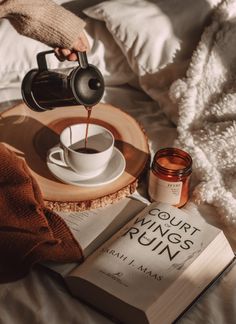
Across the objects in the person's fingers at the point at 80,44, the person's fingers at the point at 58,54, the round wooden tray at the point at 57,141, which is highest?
the person's fingers at the point at 80,44

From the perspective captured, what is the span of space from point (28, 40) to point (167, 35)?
1.06 ft

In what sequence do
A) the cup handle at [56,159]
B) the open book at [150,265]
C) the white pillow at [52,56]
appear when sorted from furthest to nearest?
the white pillow at [52,56], the cup handle at [56,159], the open book at [150,265]

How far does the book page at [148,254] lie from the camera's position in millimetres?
777

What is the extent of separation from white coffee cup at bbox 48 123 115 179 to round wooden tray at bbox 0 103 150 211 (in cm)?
3

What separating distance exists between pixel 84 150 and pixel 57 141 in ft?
0.28

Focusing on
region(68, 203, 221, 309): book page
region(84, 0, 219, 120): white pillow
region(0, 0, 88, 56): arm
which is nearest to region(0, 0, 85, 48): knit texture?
region(0, 0, 88, 56): arm

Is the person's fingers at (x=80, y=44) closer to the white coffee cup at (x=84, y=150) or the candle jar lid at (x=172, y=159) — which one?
the white coffee cup at (x=84, y=150)

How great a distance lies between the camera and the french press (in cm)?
95

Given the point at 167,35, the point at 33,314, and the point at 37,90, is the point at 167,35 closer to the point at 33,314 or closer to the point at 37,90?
the point at 37,90

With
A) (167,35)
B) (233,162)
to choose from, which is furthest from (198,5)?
(233,162)

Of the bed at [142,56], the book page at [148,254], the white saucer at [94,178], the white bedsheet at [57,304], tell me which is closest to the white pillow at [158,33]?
the bed at [142,56]

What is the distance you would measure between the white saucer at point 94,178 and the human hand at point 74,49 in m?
0.23

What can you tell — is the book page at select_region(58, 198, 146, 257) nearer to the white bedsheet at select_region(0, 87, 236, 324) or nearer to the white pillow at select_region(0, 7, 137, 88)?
the white bedsheet at select_region(0, 87, 236, 324)

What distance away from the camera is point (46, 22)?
106 cm
